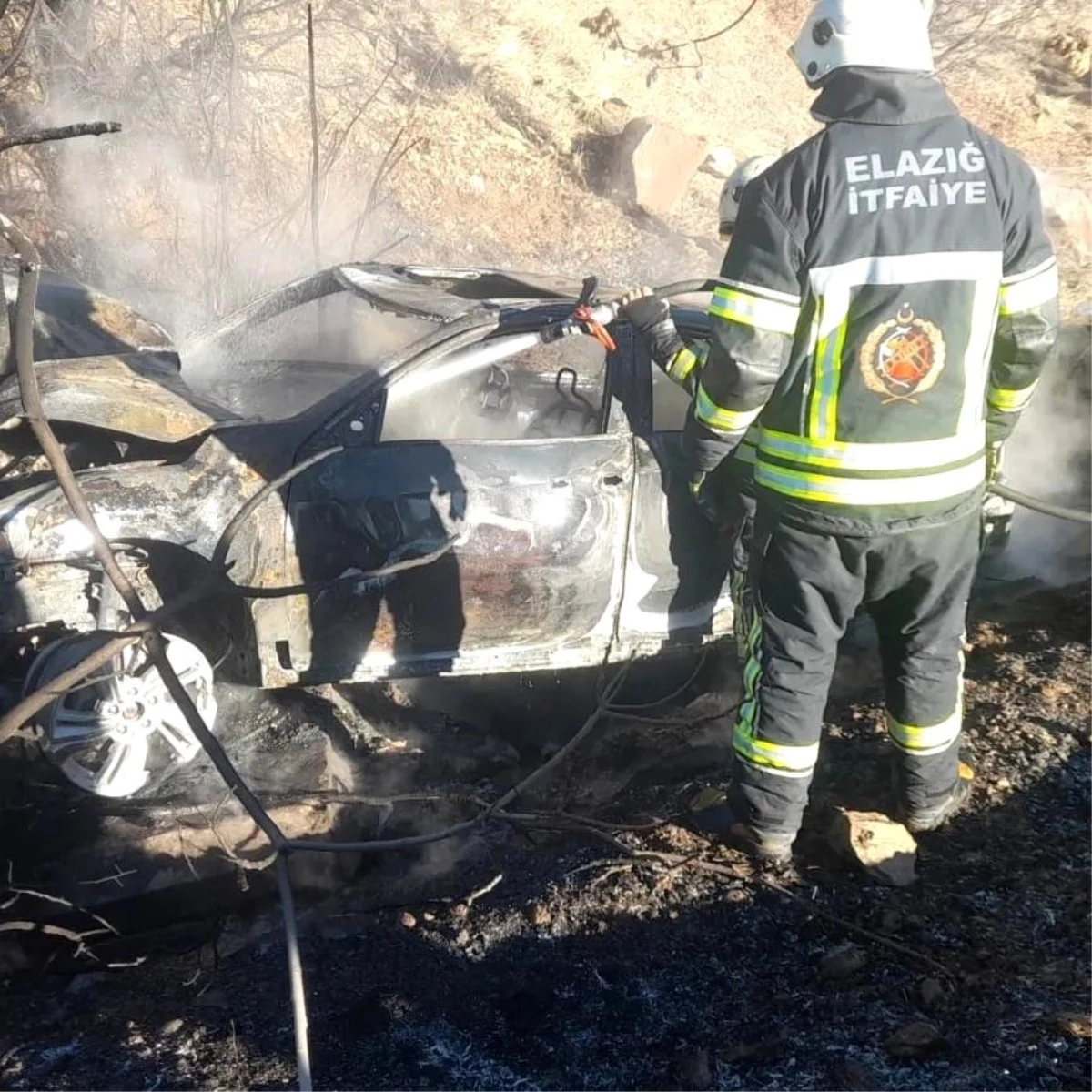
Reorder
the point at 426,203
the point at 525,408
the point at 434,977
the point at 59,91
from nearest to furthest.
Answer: the point at 434,977 < the point at 525,408 < the point at 59,91 < the point at 426,203

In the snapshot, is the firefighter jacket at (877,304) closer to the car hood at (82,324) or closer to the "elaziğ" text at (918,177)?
the "elaziğ" text at (918,177)

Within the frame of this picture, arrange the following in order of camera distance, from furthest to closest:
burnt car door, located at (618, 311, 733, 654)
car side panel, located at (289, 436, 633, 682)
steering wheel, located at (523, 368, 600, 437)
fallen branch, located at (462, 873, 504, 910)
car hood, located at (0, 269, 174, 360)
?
1. car hood, located at (0, 269, 174, 360)
2. steering wheel, located at (523, 368, 600, 437)
3. burnt car door, located at (618, 311, 733, 654)
4. car side panel, located at (289, 436, 633, 682)
5. fallen branch, located at (462, 873, 504, 910)

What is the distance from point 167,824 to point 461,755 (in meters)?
1.20

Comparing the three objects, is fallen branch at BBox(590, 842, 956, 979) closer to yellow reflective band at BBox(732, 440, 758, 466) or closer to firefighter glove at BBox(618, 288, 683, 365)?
yellow reflective band at BBox(732, 440, 758, 466)

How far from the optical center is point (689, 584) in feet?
13.8

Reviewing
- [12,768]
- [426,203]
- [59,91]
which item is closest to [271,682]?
[12,768]

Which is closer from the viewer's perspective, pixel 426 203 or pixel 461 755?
pixel 461 755

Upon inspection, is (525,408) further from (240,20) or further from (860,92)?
(240,20)

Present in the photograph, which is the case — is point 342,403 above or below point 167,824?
above

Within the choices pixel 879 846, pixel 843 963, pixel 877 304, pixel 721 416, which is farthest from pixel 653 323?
pixel 843 963

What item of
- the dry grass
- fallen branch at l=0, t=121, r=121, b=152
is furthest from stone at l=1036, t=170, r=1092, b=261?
fallen branch at l=0, t=121, r=121, b=152

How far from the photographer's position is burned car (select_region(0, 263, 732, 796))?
366 cm

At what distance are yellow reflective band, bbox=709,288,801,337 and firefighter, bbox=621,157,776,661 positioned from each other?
59 centimetres

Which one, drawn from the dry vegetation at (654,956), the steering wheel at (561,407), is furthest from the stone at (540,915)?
the steering wheel at (561,407)
